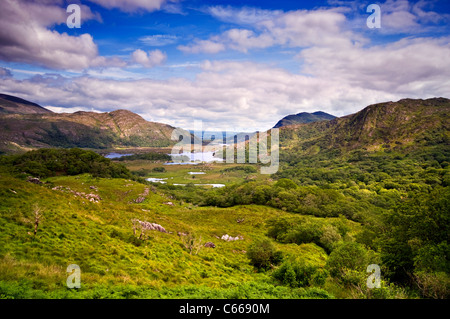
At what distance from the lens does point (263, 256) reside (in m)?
36.3

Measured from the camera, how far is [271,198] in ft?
393

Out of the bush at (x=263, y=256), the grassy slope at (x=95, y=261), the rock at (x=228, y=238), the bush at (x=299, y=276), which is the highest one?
the grassy slope at (x=95, y=261)

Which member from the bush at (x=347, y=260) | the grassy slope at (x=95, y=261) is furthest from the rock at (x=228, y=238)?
the bush at (x=347, y=260)

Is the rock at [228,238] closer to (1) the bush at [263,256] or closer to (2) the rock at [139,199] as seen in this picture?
(1) the bush at [263,256]

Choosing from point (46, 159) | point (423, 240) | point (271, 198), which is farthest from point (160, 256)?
point (46, 159)

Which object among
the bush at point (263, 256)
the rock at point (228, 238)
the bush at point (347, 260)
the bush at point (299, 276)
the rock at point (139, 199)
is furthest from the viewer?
the rock at point (139, 199)

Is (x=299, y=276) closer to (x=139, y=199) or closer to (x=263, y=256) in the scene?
(x=263, y=256)

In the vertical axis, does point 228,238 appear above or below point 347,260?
below

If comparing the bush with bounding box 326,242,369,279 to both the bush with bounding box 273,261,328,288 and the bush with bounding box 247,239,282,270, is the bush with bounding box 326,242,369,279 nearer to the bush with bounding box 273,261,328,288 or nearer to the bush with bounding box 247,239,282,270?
the bush with bounding box 273,261,328,288

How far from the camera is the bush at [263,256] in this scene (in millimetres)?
36281

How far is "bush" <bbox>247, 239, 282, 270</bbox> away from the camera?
36.3 metres

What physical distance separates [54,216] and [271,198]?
106 m

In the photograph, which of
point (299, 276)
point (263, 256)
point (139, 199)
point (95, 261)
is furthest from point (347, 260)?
point (139, 199)
